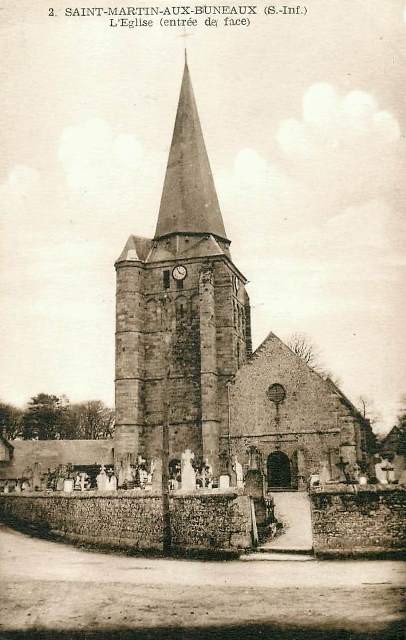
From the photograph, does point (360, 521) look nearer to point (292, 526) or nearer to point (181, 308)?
point (292, 526)

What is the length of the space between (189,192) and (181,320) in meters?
6.66

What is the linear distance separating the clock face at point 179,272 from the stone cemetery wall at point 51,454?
1123cm

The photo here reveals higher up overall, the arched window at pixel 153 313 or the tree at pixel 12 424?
the arched window at pixel 153 313

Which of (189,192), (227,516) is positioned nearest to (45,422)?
(189,192)

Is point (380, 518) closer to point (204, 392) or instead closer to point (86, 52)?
point (86, 52)

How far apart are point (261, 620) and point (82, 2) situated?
10395mm

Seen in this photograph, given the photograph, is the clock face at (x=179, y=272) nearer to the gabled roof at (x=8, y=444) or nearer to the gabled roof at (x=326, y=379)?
the gabled roof at (x=326, y=379)

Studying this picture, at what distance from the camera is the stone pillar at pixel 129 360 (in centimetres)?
2977

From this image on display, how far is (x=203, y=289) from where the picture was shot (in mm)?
30891

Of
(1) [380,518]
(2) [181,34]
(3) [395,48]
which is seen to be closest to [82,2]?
(2) [181,34]

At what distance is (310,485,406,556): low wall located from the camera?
12.0 metres

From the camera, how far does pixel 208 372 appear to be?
98.2ft

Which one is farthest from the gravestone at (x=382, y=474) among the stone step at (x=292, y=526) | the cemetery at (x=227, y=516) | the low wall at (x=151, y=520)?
the low wall at (x=151, y=520)

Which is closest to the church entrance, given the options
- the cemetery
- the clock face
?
the cemetery
